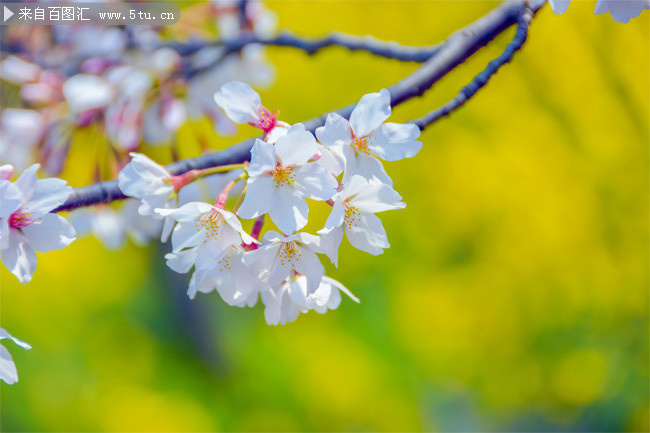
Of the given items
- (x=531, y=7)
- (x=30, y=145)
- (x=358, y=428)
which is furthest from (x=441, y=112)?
(x=358, y=428)

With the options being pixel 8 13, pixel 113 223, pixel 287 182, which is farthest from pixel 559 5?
pixel 8 13

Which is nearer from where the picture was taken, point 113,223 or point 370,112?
point 370,112

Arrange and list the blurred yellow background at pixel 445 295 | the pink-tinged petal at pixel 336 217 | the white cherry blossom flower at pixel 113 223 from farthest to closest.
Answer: the blurred yellow background at pixel 445 295
the white cherry blossom flower at pixel 113 223
the pink-tinged petal at pixel 336 217

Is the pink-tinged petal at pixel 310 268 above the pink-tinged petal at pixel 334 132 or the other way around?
the other way around

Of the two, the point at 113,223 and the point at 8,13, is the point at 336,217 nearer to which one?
the point at 113,223

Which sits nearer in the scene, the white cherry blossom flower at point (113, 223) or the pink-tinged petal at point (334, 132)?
the pink-tinged petal at point (334, 132)

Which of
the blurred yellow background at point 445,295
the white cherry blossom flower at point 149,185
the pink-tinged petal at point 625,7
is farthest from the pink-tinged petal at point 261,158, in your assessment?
the blurred yellow background at point 445,295

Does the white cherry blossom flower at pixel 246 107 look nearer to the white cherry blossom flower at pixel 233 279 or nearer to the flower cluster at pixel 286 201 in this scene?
the flower cluster at pixel 286 201
